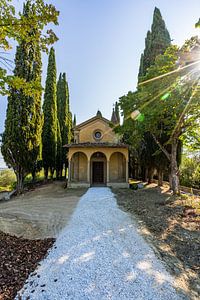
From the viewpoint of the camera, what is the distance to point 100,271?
11.9 feet

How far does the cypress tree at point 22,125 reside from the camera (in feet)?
50.2

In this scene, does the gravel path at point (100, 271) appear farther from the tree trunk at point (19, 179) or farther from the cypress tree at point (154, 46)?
the cypress tree at point (154, 46)

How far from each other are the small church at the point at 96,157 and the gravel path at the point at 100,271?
12.6 m

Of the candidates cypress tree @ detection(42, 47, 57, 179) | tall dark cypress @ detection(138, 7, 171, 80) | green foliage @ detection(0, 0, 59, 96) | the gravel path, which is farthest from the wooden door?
green foliage @ detection(0, 0, 59, 96)

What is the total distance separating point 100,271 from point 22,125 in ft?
48.0

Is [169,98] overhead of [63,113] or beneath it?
beneath

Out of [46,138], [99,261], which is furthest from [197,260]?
[46,138]

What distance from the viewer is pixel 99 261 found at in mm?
4004

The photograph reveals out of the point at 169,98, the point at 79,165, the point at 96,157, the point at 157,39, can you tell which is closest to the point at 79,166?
the point at 79,165

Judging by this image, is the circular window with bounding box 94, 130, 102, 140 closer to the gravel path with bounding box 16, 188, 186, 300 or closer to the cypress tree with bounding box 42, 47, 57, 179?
the cypress tree with bounding box 42, 47, 57, 179

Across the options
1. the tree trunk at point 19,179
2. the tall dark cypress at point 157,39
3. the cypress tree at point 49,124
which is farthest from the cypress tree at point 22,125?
the tall dark cypress at point 157,39

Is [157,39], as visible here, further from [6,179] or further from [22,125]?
[6,179]

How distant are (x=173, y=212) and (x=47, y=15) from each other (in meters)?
8.77

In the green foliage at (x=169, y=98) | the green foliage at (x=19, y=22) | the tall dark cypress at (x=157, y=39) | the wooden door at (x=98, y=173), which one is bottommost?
the wooden door at (x=98, y=173)
